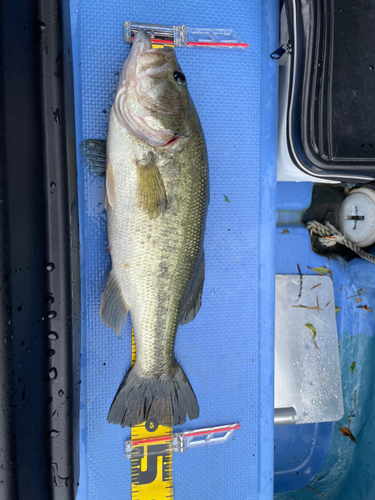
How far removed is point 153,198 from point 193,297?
20.5 inches

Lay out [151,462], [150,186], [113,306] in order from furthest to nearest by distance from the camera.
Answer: [151,462], [113,306], [150,186]

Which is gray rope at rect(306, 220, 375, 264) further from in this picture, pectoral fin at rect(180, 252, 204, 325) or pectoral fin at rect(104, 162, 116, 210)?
pectoral fin at rect(104, 162, 116, 210)

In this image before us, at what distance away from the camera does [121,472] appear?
1638mm

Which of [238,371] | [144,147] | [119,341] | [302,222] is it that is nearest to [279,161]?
[302,222]

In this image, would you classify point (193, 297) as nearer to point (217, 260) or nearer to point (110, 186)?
point (217, 260)

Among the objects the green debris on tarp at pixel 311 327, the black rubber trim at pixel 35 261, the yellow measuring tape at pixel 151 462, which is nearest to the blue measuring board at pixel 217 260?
the yellow measuring tape at pixel 151 462

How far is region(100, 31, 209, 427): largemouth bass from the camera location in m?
1.31

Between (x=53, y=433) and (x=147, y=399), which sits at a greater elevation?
(x=53, y=433)

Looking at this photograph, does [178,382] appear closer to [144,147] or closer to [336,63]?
[144,147]

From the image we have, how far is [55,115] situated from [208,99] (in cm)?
91

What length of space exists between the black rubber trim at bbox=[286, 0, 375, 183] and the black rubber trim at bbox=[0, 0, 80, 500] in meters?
1.09

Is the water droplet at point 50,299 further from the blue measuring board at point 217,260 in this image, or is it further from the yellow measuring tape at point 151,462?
the yellow measuring tape at point 151,462

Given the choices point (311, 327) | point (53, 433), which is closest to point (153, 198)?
point (53, 433)

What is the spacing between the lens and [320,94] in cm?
150
